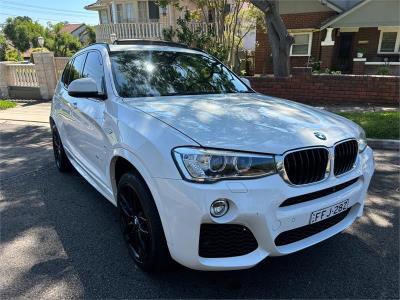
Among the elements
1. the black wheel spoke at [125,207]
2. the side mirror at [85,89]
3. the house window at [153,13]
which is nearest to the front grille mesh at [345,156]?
the black wheel spoke at [125,207]

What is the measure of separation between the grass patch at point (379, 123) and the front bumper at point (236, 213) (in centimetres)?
500

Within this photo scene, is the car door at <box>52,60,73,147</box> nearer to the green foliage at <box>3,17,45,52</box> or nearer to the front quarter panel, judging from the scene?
the front quarter panel

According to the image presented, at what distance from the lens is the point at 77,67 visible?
4.75 metres

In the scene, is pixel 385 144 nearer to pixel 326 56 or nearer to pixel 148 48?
pixel 148 48

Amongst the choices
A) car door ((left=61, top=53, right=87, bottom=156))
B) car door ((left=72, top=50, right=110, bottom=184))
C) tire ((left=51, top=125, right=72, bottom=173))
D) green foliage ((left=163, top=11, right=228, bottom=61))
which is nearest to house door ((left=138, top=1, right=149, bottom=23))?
green foliage ((left=163, top=11, right=228, bottom=61))

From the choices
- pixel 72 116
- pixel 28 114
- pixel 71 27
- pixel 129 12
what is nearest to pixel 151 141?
pixel 72 116

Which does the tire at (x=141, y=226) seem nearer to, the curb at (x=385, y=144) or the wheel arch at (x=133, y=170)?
the wheel arch at (x=133, y=170)

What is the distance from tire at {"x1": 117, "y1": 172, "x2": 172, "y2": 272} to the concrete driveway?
170 millimetres

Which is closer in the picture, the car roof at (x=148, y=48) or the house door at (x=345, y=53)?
the car roof at (x=148, y=48)

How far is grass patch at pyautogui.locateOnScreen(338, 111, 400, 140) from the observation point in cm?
681

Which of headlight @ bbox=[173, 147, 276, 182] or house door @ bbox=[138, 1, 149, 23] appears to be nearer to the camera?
headlight @ bbox=[173, 147, 276, 182]

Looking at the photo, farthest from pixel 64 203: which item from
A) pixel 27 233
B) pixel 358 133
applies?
pixel 358 133

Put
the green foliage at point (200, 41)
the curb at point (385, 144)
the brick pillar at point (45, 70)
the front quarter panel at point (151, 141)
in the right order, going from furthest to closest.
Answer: the brick pillar at point (45, 70) < the green foliage at point (200, 41) < the curb at point (385, 144) < the front quarter panel at point (151, 141)

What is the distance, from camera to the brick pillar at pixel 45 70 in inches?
535
